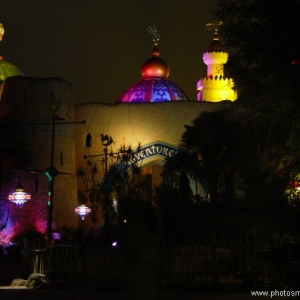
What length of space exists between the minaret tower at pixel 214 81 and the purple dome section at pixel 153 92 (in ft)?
11.4

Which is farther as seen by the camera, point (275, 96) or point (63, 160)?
point (63, 160)

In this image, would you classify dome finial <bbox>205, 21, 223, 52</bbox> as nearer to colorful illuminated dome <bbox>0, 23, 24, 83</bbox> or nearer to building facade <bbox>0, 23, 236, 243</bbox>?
building facade <bbox>0, 23, 236, 243</bbox>

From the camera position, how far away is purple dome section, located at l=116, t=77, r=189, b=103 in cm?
4559

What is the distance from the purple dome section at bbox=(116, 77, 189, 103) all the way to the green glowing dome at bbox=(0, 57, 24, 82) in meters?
5.77

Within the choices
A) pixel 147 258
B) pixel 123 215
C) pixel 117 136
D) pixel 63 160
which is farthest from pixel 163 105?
pixel 147 258

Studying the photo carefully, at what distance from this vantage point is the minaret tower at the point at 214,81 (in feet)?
163

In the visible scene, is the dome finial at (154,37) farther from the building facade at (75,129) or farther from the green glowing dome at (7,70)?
the green glowing dome at (7,70)

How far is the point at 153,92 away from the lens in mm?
45719

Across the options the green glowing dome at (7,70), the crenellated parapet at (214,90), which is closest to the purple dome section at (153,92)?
the crenellated parapet at (214,90)

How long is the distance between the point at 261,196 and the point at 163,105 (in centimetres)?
1546

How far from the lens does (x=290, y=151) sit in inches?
888

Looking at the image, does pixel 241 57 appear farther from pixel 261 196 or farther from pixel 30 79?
pixel 30 79

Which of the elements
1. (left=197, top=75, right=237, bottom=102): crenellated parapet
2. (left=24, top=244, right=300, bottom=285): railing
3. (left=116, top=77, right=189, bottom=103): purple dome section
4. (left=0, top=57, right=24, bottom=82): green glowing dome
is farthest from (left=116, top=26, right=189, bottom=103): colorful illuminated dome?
(left=24, top=244, right=300, bottom=285): railing

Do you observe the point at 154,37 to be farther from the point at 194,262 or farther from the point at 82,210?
the point at 194,262
